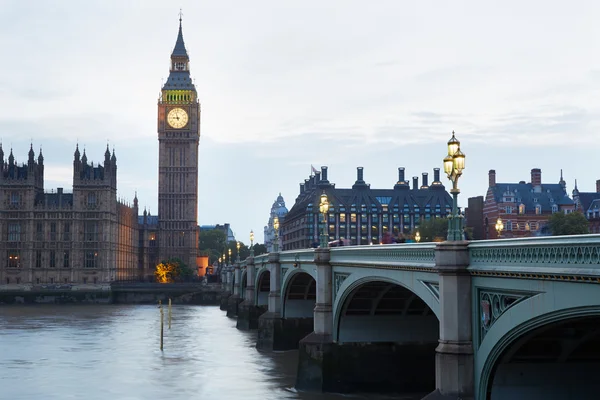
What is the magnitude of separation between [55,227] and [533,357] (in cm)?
14148

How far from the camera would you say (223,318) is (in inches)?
4099

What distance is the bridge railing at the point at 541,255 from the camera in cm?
1744

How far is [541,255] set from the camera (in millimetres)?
19641

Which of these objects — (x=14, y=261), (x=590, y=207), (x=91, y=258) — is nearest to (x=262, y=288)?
(x=590, y=207)

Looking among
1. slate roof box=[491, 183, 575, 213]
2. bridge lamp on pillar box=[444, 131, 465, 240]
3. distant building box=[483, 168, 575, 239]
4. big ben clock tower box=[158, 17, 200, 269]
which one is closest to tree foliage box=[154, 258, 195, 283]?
big ben clock tower box=[158, 17, 200, 269]

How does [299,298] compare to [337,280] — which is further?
[299,298]

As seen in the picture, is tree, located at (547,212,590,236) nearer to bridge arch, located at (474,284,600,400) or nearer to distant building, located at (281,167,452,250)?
bridge arch, located at (474,284,600,400)

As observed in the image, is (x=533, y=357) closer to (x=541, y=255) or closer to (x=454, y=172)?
(x=454, y=172)

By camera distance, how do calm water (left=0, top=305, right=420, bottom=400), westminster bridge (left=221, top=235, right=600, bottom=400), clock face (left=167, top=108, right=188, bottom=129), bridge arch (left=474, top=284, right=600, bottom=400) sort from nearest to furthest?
westminster bridge (left=221, top=235, right=600, bottom=400)
bridge arch (left=474, top=284, right=600, bottom=400)
calm water (left=0, top=305, right=420, bottom=400)
clock face (left=167, top=108, right=188, bottom=129)

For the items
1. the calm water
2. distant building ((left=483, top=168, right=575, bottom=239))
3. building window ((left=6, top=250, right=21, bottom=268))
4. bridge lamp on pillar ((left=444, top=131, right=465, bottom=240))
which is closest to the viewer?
bridge lamp on pillar ((left=444, top=131, right=465, bottom=240))

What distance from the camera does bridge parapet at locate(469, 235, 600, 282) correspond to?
57.1 ft

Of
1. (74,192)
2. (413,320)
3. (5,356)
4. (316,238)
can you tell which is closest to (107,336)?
(5,356)

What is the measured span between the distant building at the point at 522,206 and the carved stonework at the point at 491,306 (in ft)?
298

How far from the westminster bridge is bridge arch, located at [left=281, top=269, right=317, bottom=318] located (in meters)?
18.0
